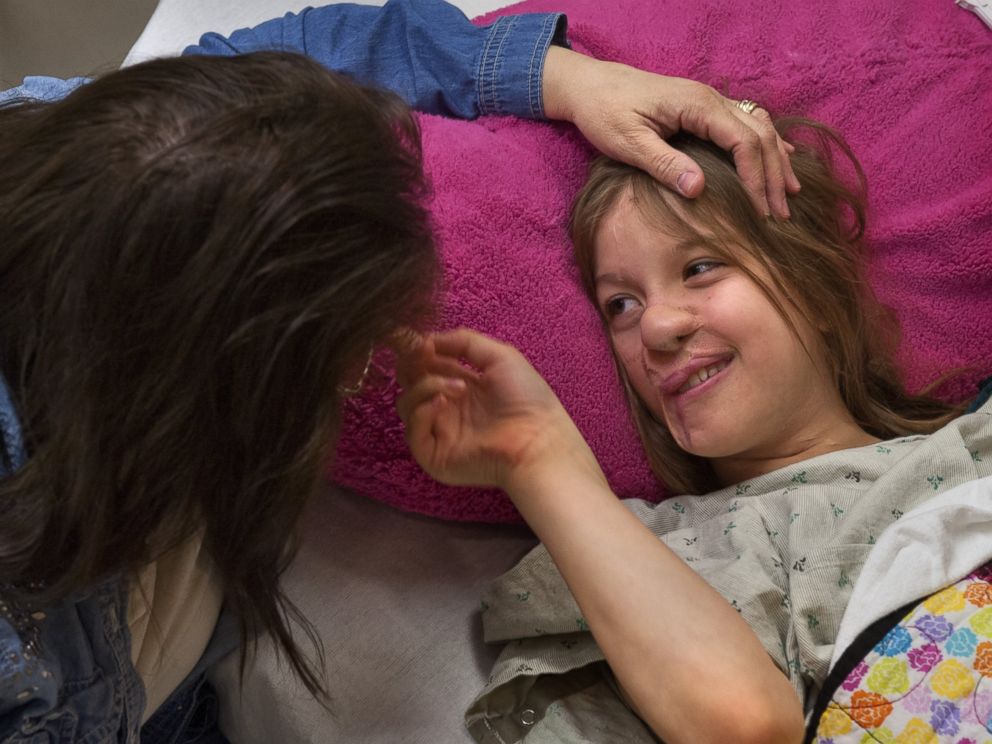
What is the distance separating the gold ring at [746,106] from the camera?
107 centimetres

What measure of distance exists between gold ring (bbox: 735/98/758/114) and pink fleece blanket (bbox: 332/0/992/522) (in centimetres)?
9

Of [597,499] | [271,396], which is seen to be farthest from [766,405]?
[271,396]

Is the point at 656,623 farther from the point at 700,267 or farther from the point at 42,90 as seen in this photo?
the point at 42,90

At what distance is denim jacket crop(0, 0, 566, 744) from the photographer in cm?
70

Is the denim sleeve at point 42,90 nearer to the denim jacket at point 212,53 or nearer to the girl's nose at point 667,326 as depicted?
the denim jacket at point 212,53

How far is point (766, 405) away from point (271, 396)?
58 cm

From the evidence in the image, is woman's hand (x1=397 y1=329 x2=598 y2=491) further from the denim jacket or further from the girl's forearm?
the denim jacket

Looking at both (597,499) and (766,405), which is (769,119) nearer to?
(766,405)

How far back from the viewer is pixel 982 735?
0.84 meters

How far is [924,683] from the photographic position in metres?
0.88

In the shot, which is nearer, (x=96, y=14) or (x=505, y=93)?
(x=505, y=93)

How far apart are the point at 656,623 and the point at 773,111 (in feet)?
2.11

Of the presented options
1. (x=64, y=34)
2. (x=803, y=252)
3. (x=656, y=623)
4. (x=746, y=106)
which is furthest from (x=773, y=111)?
(x=64, y=34)

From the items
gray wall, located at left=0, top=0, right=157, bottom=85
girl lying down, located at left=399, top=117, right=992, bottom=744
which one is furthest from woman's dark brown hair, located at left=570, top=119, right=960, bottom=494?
gray wall, located at left=0, top=0, right=157, bottom=85
